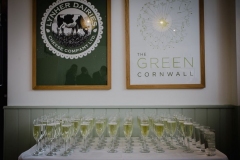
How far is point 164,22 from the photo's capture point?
2.97m

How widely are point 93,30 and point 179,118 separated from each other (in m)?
1.47

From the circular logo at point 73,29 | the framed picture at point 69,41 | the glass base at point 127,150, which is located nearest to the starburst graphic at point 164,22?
the framed picture at point 69,41

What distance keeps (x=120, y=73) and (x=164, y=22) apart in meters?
0.83

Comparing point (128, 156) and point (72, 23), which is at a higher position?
point (72, 23)

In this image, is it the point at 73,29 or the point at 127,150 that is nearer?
the point at 127,150

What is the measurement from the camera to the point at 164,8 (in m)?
2.97

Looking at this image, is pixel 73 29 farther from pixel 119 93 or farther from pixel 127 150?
pixel 127 150

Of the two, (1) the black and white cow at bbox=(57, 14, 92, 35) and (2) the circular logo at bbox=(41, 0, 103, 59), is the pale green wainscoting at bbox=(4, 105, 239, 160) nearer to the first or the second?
(2) the circular logo at bbox=(41, 0, 103, 59)

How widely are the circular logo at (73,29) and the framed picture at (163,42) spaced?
41 centimetres

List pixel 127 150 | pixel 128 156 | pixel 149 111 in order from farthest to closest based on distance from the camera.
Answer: pixel 149 111, pixel 127 150, pixel 128 156

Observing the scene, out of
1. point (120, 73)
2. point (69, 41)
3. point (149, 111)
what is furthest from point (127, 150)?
point (69, 41)

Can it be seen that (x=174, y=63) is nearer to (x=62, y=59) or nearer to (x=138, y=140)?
(x=138, y=140)

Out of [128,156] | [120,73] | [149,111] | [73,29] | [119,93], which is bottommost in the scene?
[128,156]

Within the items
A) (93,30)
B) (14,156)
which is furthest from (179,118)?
(14,156)
